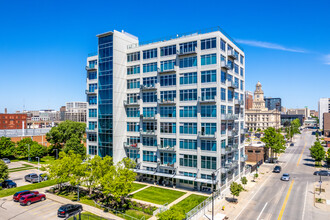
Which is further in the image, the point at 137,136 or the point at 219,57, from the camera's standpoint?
the point at 137,136

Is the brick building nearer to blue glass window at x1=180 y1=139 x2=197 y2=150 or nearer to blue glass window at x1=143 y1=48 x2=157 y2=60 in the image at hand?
blue glass window at x1=143 y1=48 x2=157 y2=60

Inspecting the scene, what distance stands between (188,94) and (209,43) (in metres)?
10.8

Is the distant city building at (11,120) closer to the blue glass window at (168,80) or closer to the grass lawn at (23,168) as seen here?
the grass lawn at (23,168)

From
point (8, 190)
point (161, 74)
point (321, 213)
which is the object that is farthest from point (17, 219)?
point (321, 213)

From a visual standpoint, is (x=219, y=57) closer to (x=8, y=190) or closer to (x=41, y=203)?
(x=41, y=203)

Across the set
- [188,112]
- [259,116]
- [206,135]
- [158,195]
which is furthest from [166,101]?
[259,116]

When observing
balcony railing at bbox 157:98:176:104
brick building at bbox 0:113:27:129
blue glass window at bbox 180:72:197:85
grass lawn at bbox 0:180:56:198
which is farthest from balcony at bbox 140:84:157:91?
brick building at bbox 0:113:27:129

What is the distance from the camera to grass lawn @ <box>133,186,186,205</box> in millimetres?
40094

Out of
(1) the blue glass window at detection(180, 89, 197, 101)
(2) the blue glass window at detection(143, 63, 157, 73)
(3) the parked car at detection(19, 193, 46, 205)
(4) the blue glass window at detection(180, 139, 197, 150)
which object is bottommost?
(3) the parked car at detection(19, 193, 46, 205)

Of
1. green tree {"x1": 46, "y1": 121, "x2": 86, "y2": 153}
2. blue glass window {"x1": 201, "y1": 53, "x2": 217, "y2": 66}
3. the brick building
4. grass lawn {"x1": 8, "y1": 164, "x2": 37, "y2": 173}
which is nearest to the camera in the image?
blue glass window {"x1": 201, "y1": 53, "x2": 217, "y2": 66}

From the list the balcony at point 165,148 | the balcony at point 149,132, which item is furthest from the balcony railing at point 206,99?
the balcony at point 149,132

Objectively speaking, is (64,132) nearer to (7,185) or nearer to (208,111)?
(7,185)

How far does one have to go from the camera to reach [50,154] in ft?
284

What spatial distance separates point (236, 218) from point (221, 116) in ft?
58.3
